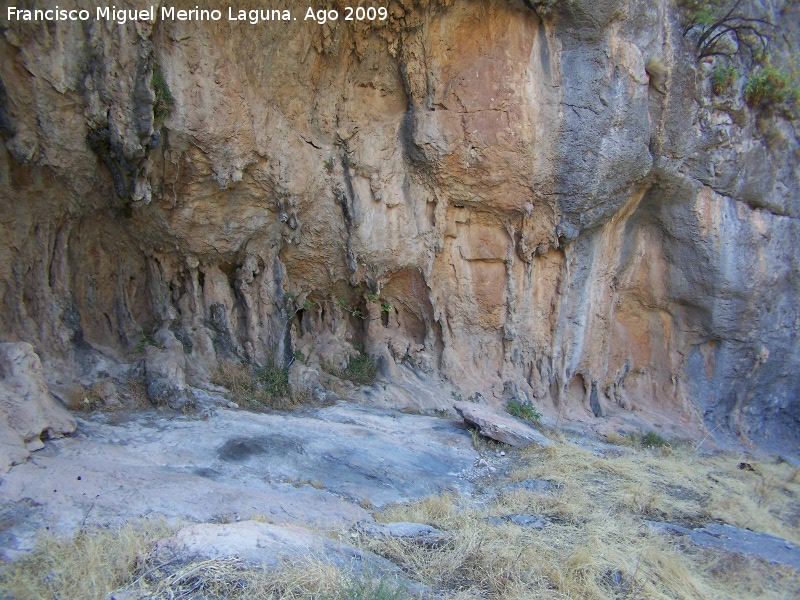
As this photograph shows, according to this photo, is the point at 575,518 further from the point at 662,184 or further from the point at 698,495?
the point at 662,184

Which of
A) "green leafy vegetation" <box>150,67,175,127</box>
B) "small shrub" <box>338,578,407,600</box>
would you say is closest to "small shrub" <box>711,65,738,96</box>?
"green leafy vegetation" <box>150,67,175,127</box>

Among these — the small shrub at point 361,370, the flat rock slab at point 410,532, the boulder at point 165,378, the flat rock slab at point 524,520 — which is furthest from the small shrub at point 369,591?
the small shrub at point 361,370

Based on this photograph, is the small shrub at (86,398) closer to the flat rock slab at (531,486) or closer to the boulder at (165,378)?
the boulder at (165,378)

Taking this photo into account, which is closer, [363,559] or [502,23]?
[363,559]

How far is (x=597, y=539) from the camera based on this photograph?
478 cm

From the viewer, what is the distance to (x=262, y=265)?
895 centimetres

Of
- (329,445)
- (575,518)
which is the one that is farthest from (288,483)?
(575,518)

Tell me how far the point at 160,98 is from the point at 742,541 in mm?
7039

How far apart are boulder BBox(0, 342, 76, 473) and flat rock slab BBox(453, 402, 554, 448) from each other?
14.8ft

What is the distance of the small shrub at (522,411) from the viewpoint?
9.80m

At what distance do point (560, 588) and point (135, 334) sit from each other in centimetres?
613

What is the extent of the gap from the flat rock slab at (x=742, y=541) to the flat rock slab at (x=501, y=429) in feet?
7.58

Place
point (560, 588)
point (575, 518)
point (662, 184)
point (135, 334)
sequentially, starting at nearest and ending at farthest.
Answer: point (560, 588)
point (575, 518)
point (135, 334)
point (662, 184)

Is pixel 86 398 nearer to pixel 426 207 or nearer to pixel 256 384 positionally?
pixel 256 384
